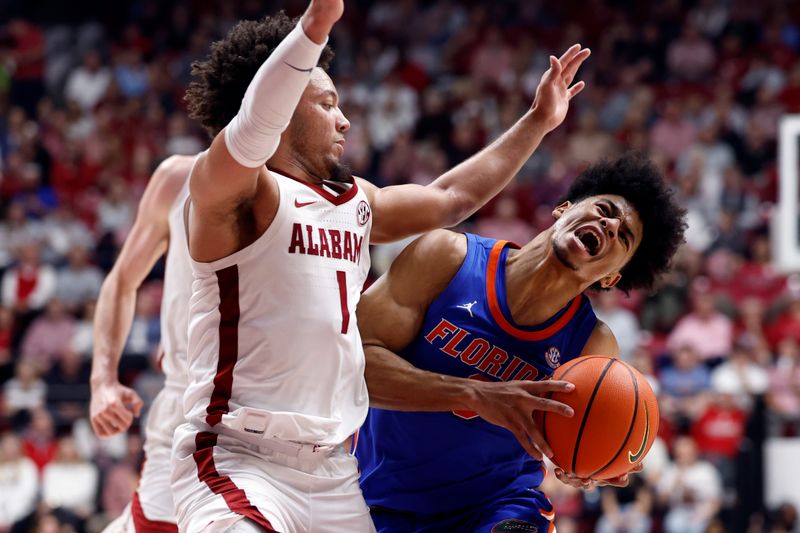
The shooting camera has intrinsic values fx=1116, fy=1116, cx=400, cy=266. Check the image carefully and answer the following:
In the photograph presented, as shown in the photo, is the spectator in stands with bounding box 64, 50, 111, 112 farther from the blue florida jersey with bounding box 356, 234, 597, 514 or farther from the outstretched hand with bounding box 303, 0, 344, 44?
the outstretched hand with bounding box 303, 0, 344, 44

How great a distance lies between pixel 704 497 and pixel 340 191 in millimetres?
6039

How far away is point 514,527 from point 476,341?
65 cm

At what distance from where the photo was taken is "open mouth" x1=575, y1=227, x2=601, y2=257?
3945 millimetres

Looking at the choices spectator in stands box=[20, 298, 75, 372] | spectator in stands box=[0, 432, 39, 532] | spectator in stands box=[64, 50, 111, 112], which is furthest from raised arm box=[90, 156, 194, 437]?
spectator in stands box=[64, 50, 111, 112]

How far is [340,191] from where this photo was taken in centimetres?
346

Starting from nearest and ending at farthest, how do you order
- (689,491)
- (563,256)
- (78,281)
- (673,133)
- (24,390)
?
(563,256)
(689,491)
(24,390)
(78,281)
(673,133)

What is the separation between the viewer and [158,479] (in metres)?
4.44

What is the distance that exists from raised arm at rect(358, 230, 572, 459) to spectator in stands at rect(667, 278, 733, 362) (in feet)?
21.7

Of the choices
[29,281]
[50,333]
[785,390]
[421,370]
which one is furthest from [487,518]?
[29,281]

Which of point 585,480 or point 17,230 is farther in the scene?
point 17,230

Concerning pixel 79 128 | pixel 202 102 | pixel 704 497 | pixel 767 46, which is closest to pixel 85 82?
pixel 79 128

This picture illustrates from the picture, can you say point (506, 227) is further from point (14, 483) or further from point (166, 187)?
point (166, 187)

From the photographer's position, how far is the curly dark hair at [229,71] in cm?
352

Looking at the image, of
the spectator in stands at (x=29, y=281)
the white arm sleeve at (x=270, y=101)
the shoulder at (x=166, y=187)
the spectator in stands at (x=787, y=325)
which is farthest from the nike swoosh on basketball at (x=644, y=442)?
the spectator in stands at (x=29, y=281)
